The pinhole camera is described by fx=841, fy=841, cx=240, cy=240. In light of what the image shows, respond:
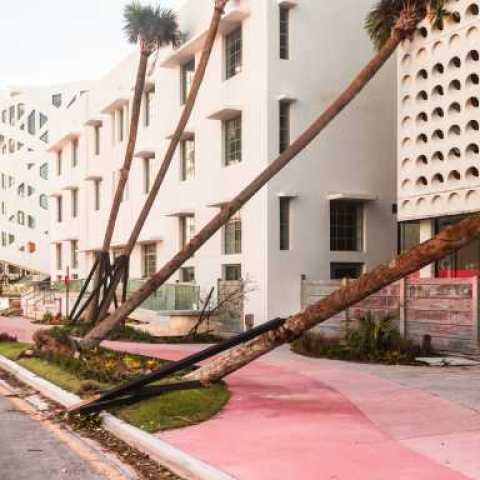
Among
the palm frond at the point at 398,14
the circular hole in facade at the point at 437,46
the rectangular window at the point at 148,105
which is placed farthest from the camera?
the rectangular window at the point at 148,105

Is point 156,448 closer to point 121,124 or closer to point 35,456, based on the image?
point 35,456

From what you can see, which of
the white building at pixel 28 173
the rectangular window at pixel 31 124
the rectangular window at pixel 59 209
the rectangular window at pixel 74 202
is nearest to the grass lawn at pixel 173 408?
the rectangular window at pixel 74 202

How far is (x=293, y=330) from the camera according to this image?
1077cm

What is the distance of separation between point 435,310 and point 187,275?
1424cm

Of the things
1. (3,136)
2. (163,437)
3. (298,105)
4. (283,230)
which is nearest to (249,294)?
(283,230)

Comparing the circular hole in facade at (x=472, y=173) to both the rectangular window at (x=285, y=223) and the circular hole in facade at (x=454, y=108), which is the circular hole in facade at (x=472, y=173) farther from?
the rectangular window at (x=285, y=223)

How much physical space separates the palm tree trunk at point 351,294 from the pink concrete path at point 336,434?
619 millimetres

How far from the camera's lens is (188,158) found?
31797 millimetres

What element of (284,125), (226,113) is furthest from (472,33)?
(226,113)

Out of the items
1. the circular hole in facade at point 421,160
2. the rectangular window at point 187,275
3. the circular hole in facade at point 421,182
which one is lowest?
the rectangular window at point 187,275

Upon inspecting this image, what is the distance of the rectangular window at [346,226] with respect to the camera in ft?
89.1

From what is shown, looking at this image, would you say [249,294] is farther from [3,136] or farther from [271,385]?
[3,136]

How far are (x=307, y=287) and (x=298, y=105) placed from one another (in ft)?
19.2

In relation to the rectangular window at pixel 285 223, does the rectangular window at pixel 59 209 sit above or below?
above
